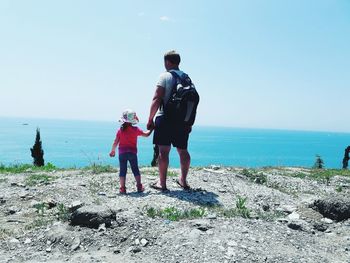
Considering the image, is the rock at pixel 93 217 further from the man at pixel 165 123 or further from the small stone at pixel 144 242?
the man at pixel 165 123

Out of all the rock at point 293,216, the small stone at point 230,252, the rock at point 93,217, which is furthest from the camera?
the rock at point 293,216

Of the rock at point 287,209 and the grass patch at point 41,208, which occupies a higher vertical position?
the rock at point 287,209

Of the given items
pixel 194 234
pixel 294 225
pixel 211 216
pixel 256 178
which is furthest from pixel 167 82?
pixel 256 178

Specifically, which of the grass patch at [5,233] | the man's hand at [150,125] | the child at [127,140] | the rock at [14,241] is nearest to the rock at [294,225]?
the child at [127,140]

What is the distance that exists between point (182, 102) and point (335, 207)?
413 centimetres

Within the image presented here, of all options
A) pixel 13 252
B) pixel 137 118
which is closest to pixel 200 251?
pixel 13 252

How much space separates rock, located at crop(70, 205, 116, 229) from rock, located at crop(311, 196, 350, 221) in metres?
4.68

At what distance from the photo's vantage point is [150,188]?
30.3 feet

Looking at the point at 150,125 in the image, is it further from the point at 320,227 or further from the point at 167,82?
the point at 320,227

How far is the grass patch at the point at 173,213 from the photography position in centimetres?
666

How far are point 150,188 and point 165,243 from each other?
373cm

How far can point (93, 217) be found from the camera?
6.26m

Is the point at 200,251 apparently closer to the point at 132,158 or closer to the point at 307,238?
the point at 307,238

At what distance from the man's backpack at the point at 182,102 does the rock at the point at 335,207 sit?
11.6 feet
